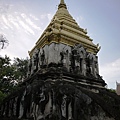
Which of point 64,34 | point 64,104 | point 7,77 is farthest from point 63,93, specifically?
point 7,77

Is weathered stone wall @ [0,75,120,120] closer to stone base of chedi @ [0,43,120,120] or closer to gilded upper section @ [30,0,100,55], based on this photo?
stone base of chedi @ [0,43,120,120]

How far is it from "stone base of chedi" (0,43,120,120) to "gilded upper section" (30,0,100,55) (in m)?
0.52

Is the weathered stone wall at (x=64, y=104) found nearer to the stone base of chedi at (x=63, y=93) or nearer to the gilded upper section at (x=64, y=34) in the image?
the stone base of chedi at (x=63, y=93)

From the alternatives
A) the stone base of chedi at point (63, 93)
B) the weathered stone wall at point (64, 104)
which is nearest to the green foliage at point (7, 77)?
the stone base of chedi at point (63, 93)

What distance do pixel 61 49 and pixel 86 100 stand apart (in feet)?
15.8

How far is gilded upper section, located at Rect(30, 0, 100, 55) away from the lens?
11.9 metres

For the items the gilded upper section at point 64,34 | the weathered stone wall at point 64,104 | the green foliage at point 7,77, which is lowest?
the weathered stone wall at point 64,104

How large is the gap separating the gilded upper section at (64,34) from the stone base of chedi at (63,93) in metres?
0.52

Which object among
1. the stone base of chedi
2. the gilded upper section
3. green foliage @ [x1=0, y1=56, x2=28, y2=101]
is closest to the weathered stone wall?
the stone base of chedi

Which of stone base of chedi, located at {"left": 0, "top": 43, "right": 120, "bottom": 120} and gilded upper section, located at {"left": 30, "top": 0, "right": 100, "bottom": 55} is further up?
gilded upper section, located at {"left": 30, "top": 0, "right": 100, "bottom": 55}

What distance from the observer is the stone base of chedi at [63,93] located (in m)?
7.71

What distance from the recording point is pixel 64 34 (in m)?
12.0

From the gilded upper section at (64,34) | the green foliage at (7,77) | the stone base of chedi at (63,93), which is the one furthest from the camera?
the green foliage at (7,77)

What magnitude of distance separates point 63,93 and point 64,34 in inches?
206
